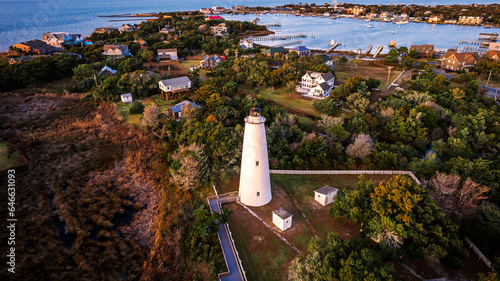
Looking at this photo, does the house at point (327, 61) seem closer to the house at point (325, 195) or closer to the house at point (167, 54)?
the house at point (167, 54)

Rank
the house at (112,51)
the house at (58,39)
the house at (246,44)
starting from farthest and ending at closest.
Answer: the house at (246,44) → the house at (58,39) → the house at (112,51)

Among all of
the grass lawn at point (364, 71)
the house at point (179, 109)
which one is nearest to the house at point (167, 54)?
the house at point (179, 109)

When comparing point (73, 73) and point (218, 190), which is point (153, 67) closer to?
point (73, 73)

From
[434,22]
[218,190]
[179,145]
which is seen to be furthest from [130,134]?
[434,22]

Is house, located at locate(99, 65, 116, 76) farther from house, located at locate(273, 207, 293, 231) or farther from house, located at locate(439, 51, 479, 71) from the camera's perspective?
house, located at locate(439, 51, 479, 71)

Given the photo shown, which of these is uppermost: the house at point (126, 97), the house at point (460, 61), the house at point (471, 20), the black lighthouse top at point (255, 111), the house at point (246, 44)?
the house at point (471, 20)

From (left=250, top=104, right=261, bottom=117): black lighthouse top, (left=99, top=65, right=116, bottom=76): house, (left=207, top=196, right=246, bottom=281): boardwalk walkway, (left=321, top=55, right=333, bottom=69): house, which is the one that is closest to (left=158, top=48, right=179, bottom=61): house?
(left=99, top=65, right=116, bottom=76): house
